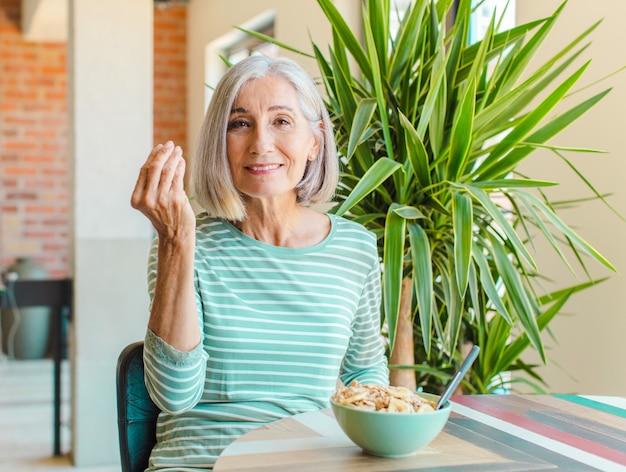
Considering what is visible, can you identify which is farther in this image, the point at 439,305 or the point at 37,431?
the point at 37,431

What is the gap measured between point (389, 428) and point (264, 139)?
0.71 meters

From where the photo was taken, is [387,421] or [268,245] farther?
[268,245]

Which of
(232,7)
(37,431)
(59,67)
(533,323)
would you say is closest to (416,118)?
(533,323)

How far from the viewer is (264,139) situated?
1.58 meters

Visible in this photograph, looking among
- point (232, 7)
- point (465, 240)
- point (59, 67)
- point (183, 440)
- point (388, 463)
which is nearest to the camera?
point (388, 463)

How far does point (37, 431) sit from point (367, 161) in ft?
9.20

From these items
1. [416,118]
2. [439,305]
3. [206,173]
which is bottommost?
[439,305]

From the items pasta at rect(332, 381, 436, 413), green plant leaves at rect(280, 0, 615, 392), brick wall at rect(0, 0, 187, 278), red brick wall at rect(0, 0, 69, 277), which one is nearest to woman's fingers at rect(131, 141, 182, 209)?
pasta at rect(332, 381, 436, 413)

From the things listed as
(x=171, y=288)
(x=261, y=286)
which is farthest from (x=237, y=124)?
(x=171, y=288)

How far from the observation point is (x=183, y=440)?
144 cm

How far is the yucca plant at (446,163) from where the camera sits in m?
1.94

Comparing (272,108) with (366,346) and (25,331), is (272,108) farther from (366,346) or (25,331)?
(25,331)

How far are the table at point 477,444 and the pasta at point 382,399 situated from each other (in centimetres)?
7

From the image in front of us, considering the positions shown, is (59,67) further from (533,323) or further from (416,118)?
(533,323)
